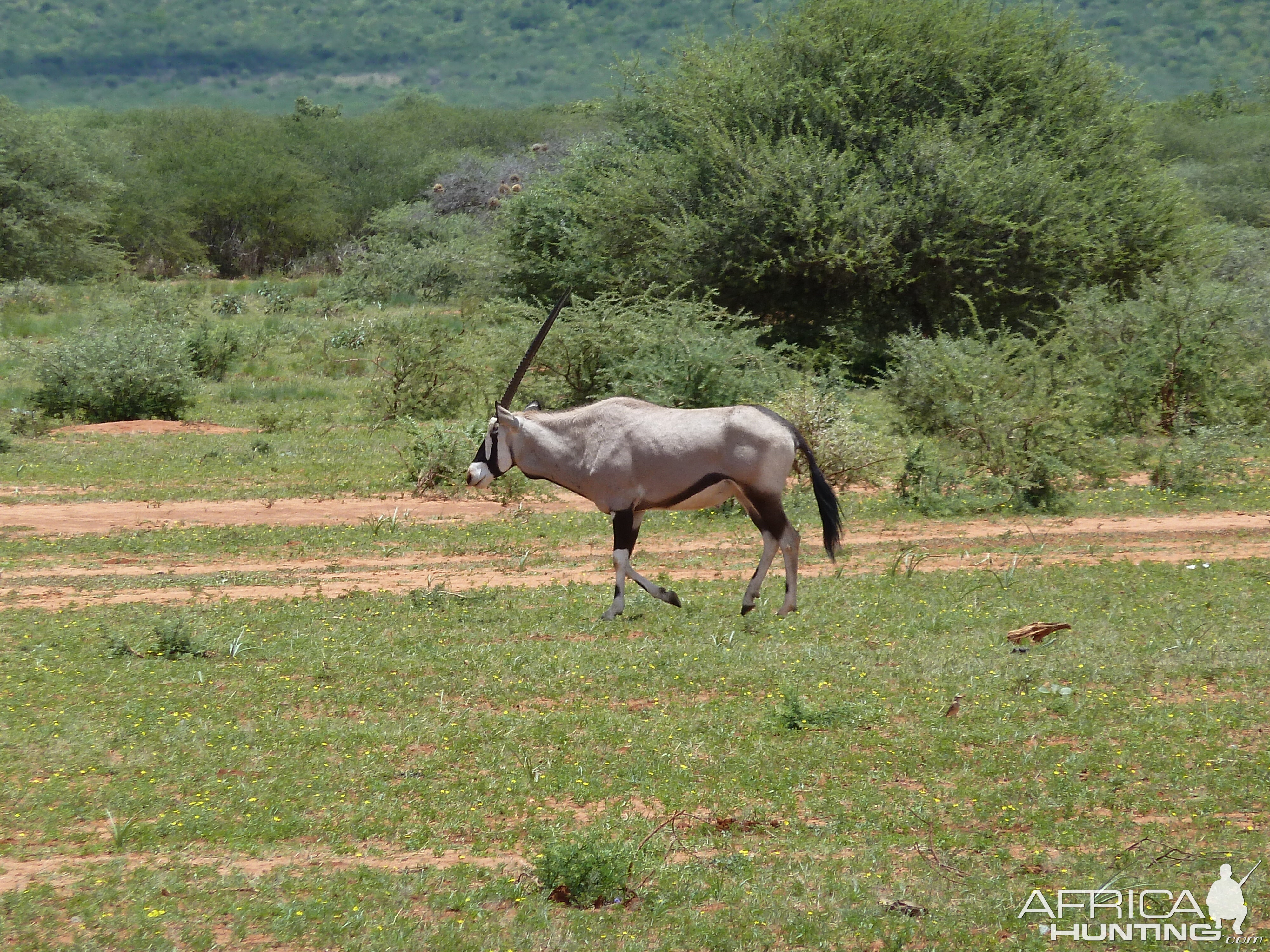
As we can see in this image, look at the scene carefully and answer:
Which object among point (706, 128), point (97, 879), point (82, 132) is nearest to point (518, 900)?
point (97, 879)

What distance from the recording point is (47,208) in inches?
1721

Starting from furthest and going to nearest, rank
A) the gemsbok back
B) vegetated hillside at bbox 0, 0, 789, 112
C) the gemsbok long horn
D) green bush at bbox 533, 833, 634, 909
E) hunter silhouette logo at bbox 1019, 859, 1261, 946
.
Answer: vegetated hillside at bbox 0, 0, 789, 112 < the gemsbok back < the gemsbok long horn < green bush at bbox 533, 833, 634, 909 < hunter silhouette logo at bbox 1019, 859, 1261, 946

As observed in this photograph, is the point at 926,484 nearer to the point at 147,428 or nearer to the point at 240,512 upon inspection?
the point at 240,512

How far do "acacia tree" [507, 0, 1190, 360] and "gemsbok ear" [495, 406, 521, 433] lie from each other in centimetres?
1526

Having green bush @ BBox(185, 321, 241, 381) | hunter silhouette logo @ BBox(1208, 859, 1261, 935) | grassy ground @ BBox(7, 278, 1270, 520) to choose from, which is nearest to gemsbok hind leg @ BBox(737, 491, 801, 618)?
grassy ground @ BBox(7, 278, 1270, 520)

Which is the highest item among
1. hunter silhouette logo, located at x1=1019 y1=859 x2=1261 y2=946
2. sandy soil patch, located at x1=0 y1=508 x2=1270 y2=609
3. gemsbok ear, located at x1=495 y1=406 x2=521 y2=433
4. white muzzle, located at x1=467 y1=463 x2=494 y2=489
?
gemsbok ear, located at x1=495 y1=406 x2=521 y2=433

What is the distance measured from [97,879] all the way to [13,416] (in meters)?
18.9

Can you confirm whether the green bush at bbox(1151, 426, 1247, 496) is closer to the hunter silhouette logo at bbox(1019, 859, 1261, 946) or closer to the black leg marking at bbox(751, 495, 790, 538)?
the black leg marking at bbox(751, 495, 790, 538)

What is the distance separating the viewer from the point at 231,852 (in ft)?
21.5

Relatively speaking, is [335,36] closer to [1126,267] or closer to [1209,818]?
[1126,267]

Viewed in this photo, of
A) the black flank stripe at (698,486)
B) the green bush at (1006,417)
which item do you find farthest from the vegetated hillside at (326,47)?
the black flank stripe at (698,486)

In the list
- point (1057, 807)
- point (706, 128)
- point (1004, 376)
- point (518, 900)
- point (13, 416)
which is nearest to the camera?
point (518, 900)

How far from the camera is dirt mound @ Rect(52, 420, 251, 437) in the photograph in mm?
22672

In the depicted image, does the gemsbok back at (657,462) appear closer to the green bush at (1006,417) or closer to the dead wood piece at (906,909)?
the dead wood piece at (906,909)
